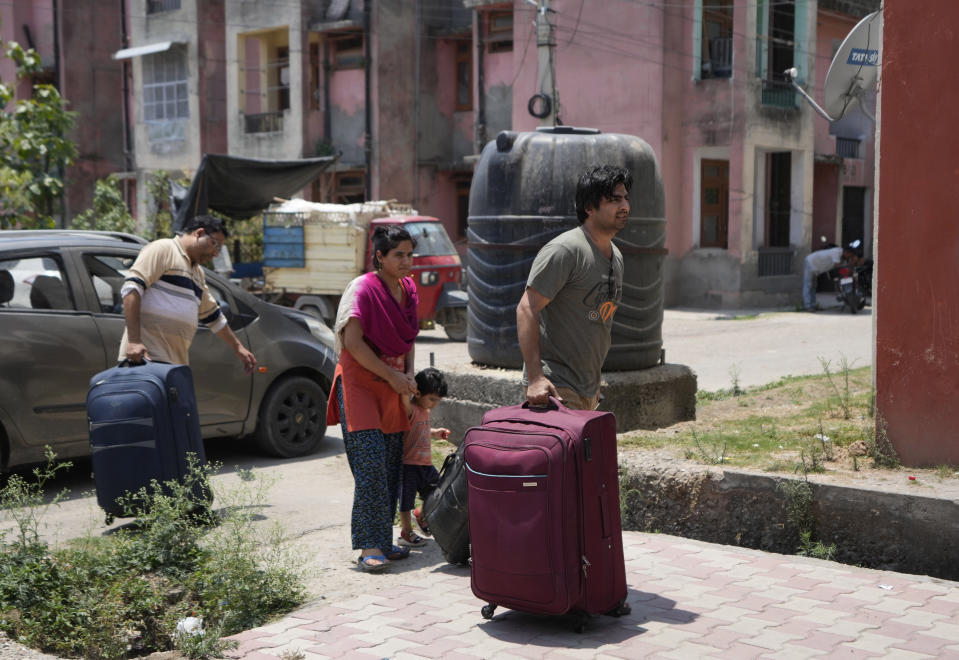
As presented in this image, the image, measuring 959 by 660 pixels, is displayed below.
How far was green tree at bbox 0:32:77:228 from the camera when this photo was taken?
11508 mm

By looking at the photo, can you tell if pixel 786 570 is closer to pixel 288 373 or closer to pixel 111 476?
pixel 111 476

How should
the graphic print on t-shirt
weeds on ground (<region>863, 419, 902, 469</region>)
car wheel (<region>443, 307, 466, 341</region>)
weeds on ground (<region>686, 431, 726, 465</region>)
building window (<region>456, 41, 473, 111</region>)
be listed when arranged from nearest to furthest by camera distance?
the graphic print on t-shirt, weeds on ground (<region>863, 419, 902, 469</region>), weeds on ground (<region>686, 431, 726, 465</region>), car wheel (<region>443, 307, 466, 341</region>), building window (<region>456, 41, 473, 111</region>)

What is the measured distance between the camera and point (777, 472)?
17.3ft

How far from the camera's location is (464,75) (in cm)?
2833

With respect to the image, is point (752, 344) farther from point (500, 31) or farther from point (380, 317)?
point (500, 31)

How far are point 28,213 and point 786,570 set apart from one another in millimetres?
11367

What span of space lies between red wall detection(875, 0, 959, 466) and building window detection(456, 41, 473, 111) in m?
23.3

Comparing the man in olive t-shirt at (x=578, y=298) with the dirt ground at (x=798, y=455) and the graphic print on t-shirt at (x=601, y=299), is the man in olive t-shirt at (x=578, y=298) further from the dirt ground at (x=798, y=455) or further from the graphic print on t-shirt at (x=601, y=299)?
the dirt ground at (x=798, y=455)

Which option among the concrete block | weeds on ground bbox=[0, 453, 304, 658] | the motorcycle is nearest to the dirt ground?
the concrete block

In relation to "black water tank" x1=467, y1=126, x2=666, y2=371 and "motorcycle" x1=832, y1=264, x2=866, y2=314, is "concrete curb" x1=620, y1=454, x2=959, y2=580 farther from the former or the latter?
"motorcycle" x1=832, y1=264, x2=866, y2=314

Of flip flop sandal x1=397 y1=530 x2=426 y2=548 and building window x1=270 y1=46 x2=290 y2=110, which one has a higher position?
building window x1=270 y1=46 x2=290 y2=110

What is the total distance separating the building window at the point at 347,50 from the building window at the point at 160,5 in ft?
19.4

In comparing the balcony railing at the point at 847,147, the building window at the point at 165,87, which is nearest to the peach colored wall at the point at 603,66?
the balcony railing at the point at 847,147

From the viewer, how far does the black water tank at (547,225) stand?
23.8 feet
